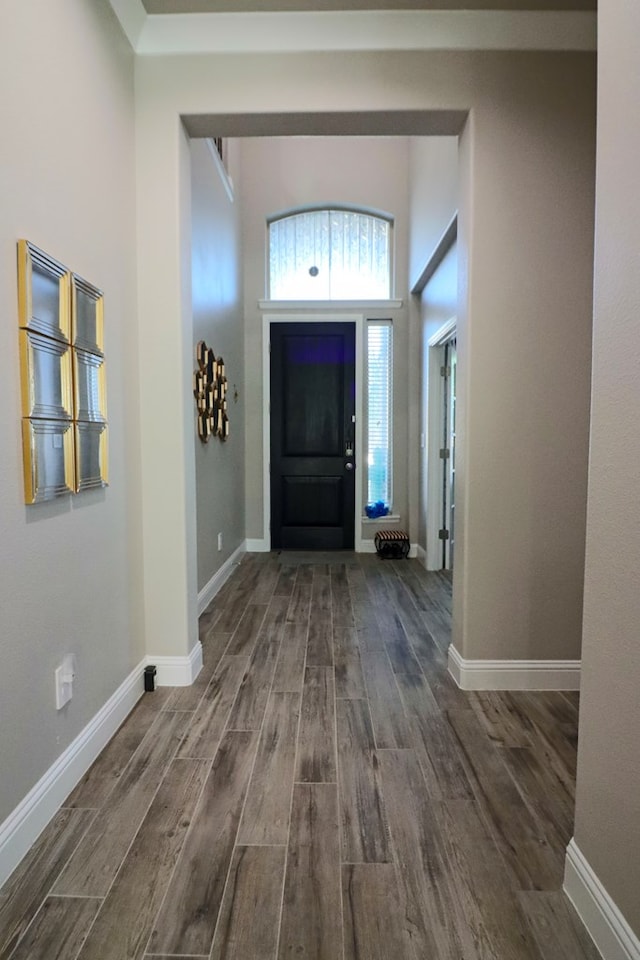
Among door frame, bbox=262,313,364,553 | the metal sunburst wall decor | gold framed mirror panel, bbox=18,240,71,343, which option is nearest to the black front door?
door frame, bbox=262,313,364,553

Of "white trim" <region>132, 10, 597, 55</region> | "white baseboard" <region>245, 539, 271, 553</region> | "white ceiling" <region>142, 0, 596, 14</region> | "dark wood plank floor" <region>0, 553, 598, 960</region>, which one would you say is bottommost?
"dark wood plank floor" <region>0, 553, 598, 960</region>

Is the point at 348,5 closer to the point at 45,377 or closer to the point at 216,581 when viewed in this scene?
the point at 45,377

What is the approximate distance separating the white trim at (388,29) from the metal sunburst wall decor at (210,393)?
1574mm

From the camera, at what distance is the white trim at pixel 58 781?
4.34ft

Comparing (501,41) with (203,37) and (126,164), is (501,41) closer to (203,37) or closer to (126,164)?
(203,37)

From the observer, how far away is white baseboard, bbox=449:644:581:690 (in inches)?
91.4

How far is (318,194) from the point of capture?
520 cm

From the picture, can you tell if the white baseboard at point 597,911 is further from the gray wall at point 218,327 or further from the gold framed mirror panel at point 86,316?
the gray wall at point 218,327

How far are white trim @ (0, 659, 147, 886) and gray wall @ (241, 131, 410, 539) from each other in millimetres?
3407

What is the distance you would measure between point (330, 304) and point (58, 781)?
452cm

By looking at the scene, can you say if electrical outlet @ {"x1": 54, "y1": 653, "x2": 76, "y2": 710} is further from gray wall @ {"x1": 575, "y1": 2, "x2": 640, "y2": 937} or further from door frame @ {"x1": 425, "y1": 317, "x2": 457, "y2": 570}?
door frame @ {"x1": 425, "y1": 317, "x2": 457, "y2": 570}

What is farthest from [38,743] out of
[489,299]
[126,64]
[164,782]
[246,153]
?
[246,153]

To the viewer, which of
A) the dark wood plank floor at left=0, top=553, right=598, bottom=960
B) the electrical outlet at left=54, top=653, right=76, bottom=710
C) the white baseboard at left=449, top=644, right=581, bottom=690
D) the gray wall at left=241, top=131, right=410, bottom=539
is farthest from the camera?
the gray wall at left=241, top=131, right=410, bottom=539

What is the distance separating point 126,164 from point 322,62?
90 cm
